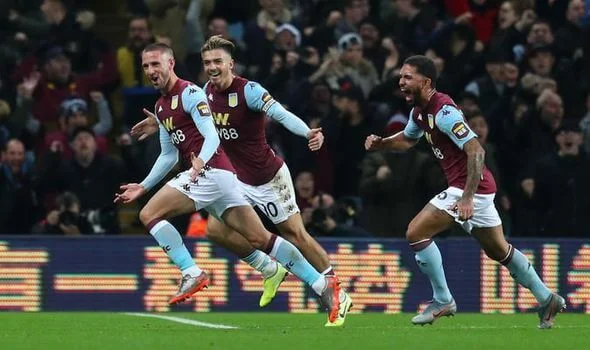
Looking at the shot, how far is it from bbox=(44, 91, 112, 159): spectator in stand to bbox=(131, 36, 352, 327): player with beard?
5224 millimetres

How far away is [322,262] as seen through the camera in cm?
1598

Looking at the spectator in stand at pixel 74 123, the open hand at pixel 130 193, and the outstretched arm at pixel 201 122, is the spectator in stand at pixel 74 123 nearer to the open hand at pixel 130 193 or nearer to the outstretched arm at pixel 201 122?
the outstretched arm at pixel 201 122

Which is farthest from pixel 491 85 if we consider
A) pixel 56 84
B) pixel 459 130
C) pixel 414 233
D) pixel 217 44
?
pixel 459 130

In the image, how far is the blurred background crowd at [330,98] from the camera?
20312 millimetres

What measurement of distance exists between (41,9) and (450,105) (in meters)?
10.3

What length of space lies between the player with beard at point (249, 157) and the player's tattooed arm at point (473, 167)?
6.40ft

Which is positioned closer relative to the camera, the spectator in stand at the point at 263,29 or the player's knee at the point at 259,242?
the player's knee at the point at 259,242

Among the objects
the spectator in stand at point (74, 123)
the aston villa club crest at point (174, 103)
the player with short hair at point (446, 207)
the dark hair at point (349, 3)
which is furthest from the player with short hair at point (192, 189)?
the dark hair at point (349, 3)

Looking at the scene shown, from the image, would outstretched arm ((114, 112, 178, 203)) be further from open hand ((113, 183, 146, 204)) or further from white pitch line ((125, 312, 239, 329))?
white pitch line ((125, 312, 239, 329))

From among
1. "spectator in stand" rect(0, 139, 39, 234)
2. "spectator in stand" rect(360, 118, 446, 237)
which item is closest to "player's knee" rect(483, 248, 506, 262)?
"spectator in stand" rect(360, 118, 446, 237)

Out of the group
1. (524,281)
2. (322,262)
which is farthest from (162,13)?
(524,281)

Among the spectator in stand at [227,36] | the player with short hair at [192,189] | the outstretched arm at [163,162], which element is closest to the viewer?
the player with short hair at [192,189]

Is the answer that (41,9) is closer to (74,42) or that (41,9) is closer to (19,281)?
(74,42)

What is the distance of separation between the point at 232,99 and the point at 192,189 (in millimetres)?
1133
